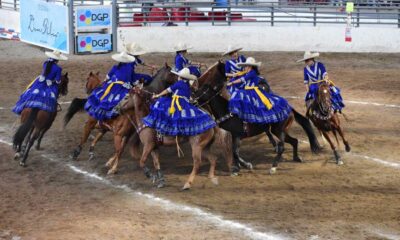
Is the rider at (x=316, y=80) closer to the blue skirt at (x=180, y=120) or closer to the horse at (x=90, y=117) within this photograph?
the horse at (x=90, y=117)

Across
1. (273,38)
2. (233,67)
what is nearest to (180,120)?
(233,67)

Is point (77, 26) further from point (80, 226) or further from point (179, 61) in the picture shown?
point (80, 226)

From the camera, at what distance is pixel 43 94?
48.4 ft

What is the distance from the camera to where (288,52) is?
28234 millimetres

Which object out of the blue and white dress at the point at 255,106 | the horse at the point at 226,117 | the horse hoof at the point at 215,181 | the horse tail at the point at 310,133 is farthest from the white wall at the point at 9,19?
the horse hoof at the point at 215,181

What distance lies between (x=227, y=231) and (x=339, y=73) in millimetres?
14098

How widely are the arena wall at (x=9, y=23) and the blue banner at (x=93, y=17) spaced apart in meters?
5.37

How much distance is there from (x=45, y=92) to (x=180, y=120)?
334 cm

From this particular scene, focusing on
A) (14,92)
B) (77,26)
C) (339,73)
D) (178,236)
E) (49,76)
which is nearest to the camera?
(178,236)

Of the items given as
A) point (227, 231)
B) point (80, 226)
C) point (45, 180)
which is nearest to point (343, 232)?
point (227, 231)

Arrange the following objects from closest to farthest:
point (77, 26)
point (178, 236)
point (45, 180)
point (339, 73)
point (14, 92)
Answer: point (178, 236) < point (45, 180) < point (14, 92) < point (339, 73) < point (77, 26)

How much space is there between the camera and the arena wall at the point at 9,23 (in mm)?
31492

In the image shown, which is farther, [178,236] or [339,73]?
[339,73]

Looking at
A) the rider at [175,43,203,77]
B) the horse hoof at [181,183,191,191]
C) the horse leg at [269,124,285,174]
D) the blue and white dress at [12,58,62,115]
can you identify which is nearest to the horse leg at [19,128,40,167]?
the blue and white dress at [12,58,62,115]
